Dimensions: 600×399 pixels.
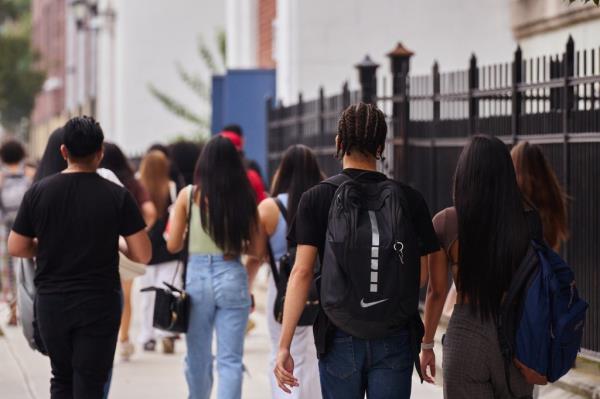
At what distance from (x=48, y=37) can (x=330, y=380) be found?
55.0 m

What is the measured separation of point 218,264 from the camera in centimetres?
775

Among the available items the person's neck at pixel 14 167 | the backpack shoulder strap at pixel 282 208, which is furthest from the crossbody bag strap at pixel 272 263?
the person's neck at pixel 14 167

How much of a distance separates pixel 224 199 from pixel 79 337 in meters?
1.61

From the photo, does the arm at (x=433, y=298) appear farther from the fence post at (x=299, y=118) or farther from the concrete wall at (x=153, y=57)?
the concrete wall at (x=153, y=57)

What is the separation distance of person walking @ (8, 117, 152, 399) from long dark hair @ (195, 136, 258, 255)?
127cm

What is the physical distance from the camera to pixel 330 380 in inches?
207

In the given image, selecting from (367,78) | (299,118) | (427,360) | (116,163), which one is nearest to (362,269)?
(427,360)

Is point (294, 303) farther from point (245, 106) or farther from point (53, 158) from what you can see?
A: point (245, 106)

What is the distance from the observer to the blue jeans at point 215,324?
302 inches

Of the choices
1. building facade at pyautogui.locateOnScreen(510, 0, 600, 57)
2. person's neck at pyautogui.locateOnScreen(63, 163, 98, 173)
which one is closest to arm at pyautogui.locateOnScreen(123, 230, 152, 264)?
person's neck at pyautogui.locateOnScreen(63, 163, 98, 173)

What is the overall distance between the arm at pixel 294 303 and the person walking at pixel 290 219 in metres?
2.36

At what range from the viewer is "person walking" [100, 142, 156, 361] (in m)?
9.92

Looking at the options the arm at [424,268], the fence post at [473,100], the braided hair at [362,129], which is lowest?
the arm at [424,268]

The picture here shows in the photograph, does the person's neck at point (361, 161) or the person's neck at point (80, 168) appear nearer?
the person's neck at point (361, 161)
